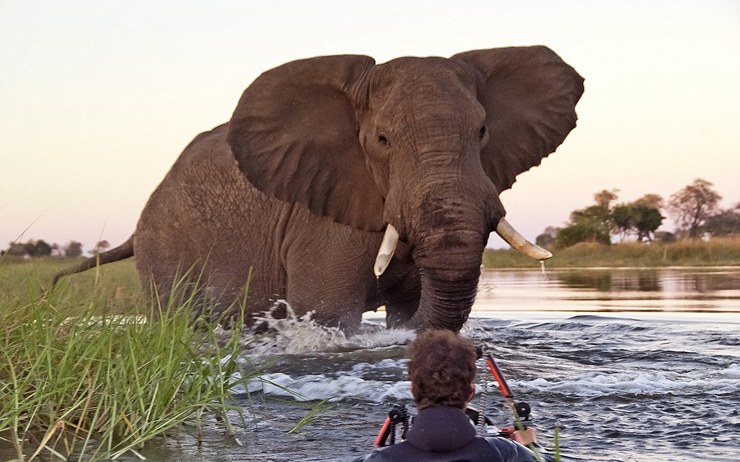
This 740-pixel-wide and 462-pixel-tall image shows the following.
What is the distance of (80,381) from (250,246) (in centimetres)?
441

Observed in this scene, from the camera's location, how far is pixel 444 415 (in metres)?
3.82

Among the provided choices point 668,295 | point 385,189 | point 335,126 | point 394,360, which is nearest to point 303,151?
point 335,126

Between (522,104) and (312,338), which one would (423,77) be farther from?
(312,338)

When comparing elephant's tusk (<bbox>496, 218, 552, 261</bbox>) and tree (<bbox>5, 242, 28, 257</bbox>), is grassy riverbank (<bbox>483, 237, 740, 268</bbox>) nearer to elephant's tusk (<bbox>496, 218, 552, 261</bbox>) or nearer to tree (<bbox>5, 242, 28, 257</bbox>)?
elephant's tusk (<bbox>496, 218, 552, 261</bbox>)

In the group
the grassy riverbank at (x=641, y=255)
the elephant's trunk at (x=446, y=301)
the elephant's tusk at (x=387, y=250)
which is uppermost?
the grassy riverbank at (x=641, y=255)

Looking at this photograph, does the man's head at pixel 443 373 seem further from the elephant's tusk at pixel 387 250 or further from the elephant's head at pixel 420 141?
the elephant's tusk at pixel 387 250

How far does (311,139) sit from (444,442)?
206 inches

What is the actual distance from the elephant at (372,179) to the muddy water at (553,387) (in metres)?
0.48

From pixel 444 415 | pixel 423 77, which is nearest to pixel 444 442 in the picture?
pixel 444 415

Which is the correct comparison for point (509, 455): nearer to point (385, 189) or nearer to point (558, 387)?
point (558, 387)

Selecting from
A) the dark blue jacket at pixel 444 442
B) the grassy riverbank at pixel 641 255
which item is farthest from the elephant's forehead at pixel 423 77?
the grassy riverbank at pixel 641 255

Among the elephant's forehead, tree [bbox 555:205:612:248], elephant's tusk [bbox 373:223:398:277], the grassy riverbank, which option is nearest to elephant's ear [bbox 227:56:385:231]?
the elephant's forehead

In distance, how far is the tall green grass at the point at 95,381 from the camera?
211 inches

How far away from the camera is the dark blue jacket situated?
3789 mm
